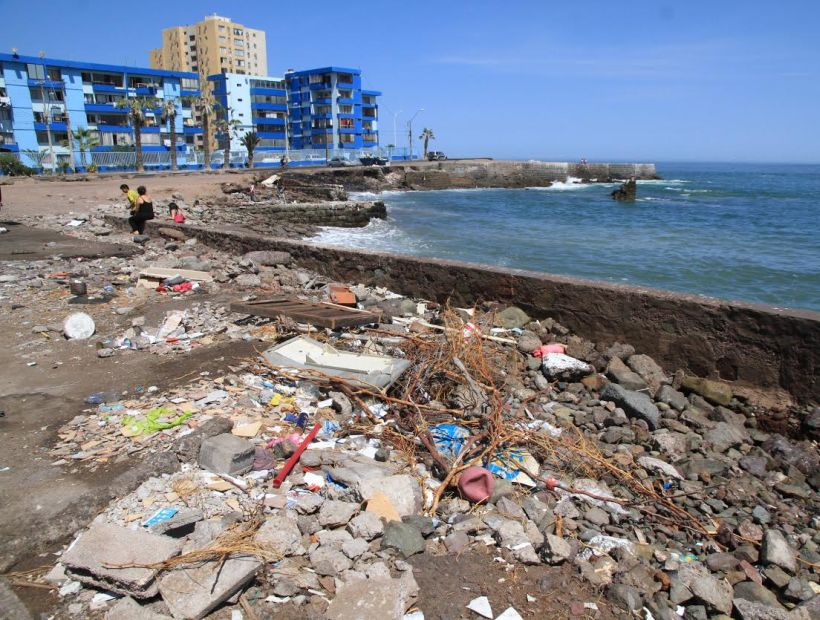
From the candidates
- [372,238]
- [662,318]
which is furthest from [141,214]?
[372,238]

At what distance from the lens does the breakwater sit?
45.0 meters

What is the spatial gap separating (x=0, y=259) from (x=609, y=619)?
1053 centimetres

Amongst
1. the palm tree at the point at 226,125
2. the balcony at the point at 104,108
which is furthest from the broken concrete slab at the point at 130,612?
the balcony at the point at 104,108

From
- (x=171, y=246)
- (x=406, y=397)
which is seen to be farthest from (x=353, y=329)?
(x=171, y=246)

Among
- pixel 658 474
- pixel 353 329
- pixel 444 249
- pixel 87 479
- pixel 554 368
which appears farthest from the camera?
pixel 444 249

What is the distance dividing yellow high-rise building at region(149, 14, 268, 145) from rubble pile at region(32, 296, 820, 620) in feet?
351

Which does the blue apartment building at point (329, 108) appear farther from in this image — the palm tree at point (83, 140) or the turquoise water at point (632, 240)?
the turquoise water at point (632, 240)

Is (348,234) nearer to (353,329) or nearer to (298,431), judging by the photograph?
(353,329)

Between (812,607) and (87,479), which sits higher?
(87,479)

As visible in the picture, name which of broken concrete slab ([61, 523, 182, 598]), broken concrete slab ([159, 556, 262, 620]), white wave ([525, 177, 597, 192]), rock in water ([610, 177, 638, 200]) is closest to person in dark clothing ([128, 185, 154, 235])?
broken concrete slab ([61, 523, 182, 598])

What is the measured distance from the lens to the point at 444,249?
20.5m

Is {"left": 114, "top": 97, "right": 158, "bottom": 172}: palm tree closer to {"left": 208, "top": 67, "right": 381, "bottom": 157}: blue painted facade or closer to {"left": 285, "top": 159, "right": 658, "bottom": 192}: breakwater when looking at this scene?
{"left": 285, "top": 159, "right": 658, "bottom": 192}: breakwater

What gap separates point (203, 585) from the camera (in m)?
2.41

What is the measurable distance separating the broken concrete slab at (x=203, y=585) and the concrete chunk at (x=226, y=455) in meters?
0.83
